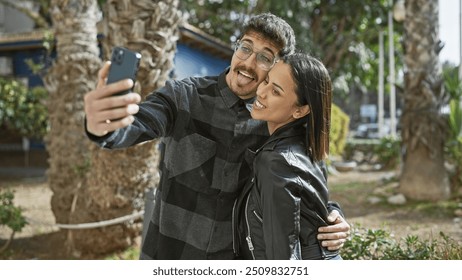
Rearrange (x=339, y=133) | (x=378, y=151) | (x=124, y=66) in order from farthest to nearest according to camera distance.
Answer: (x=339, y=133)
(x=378, y=151)
(x=124, y=66)

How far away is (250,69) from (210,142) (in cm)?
34

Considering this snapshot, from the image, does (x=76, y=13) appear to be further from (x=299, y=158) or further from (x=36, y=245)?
(x=299, y=158)

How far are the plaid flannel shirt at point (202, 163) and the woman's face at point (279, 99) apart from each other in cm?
26

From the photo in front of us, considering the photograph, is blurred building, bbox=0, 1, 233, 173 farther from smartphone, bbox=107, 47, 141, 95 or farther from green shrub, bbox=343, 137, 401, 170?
smartphone, bbox=107, 47, 141, 95

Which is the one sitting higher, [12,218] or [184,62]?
[184,62]

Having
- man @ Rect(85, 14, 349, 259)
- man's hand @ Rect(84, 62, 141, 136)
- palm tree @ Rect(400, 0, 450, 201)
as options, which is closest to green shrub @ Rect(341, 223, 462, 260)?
man @ Rect(85, 14, 349, 259)

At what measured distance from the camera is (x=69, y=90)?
509 cm

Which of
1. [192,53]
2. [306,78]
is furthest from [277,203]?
[192,53]

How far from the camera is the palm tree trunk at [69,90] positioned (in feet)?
16.3

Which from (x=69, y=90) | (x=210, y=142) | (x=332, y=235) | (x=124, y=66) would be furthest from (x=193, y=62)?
(x=124, y=66)

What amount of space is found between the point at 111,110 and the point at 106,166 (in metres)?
3.04

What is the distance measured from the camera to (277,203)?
1.49 metres

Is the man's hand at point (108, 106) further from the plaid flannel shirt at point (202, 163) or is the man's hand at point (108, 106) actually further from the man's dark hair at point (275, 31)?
the man's dark hair at point (275, 31)

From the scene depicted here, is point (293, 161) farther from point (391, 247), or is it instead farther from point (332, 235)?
point (391, 247)
